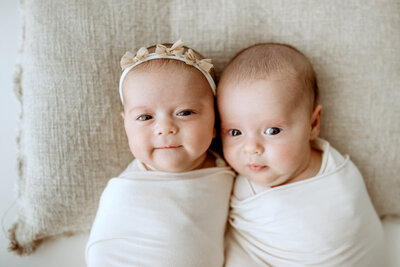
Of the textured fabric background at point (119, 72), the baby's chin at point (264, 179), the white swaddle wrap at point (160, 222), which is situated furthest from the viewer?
the textured fabric background at point (119, 72)

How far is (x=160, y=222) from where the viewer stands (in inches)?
49.9

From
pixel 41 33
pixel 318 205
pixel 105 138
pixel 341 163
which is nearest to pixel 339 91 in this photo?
pixel 341 163

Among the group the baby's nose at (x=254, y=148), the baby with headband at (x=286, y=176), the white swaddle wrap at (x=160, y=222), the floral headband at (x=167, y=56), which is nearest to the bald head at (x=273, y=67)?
the baby with headband at (x=286, y=176)

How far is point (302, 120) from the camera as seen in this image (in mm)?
1310

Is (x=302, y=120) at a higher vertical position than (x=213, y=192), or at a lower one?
higher

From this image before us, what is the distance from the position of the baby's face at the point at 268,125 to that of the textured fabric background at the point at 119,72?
307mm

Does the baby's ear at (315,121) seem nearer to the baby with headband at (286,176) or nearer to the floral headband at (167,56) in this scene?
the baby with headband at (286,176)

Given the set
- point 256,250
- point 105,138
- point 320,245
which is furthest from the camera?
point 105,138

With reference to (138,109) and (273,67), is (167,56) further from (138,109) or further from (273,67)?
(273,67)

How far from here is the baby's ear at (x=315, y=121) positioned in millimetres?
1409

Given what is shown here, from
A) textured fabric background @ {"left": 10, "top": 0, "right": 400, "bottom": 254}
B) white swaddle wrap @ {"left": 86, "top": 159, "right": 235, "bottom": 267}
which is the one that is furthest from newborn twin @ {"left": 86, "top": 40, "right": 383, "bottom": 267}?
textured fabric background @ {"left": 10, "top": 0, "right": 400, "bottom": 254}

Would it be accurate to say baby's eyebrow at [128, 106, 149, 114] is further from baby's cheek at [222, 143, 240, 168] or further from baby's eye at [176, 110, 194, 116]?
baby's cheek at [222, 143, 240, 168]

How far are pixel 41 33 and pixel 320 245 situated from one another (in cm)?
148

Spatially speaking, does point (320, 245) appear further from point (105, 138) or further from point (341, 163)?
point (105, 138)
